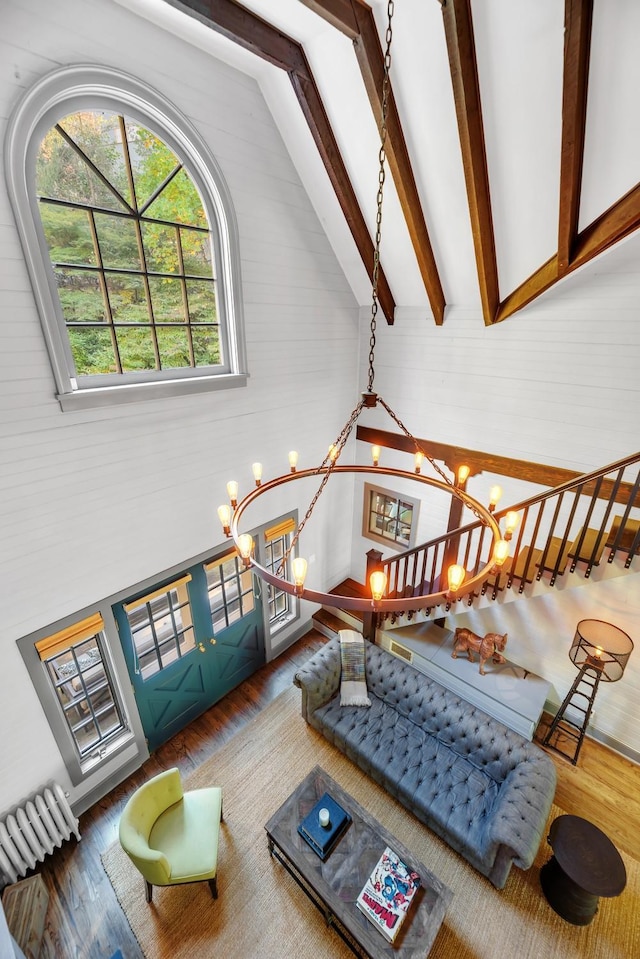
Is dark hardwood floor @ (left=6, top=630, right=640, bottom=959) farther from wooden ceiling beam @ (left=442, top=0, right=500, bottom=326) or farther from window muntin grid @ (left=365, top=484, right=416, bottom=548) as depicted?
wooden ceiling beam @ (left=442, top=0, right=500, bottom=326)

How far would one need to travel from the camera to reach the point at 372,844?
3.27m

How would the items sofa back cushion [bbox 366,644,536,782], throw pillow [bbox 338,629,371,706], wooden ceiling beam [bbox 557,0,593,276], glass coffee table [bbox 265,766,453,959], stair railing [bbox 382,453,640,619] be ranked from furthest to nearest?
throw pillow [bbox 338,629,371,706]
sofa back cushion [bbox 366,644,536,782]
stair railing [bbox 382,453,640,619]
glass coffee table [bbox 265,766,453,959]
wooden ceiling beam [bbox 557,0,593,276]

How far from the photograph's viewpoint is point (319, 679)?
4.46 metres

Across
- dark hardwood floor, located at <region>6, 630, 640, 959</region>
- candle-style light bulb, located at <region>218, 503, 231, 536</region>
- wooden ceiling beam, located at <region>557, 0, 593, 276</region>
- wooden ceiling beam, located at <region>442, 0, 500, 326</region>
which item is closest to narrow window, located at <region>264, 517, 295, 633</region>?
dark hardwood floor, located at <region>6, 630, 640, 959</region>

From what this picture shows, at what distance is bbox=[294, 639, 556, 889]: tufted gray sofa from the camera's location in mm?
3344

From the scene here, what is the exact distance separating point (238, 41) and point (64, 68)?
117 centimetres

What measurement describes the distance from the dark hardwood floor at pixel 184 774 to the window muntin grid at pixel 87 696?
550mm

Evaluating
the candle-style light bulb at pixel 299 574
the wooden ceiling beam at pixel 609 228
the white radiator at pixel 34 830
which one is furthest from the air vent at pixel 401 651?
the wooden ceiling beam at pixel 609 228

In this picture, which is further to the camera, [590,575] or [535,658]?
[535,658]

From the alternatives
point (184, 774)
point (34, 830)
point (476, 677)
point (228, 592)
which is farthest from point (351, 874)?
point (228, 592)

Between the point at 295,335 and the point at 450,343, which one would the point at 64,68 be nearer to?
the point at 295,335

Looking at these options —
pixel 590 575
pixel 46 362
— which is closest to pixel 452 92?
pixel 46 362

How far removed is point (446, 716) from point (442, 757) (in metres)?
0.37

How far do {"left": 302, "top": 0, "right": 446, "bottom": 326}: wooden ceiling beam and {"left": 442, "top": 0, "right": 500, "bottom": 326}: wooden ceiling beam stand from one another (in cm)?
53
